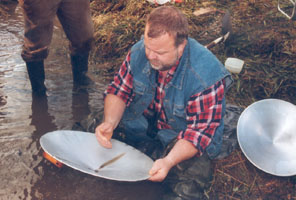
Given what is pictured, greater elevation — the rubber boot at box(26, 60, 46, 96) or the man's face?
the man's face

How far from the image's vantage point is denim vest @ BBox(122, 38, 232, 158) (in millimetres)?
2305

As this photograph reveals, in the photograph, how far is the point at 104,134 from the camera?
2.39m

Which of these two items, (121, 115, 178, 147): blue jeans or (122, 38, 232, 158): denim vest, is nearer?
(122, 38, 232, 158): denim vest

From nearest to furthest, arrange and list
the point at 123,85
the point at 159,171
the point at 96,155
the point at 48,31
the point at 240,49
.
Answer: the point at 159,171
the point at 96,155
the point at 123,85
the point at 48,31
the point at 240,49

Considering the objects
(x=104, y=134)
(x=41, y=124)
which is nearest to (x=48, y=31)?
(x=41, y=124)

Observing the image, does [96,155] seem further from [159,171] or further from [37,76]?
[37,76]

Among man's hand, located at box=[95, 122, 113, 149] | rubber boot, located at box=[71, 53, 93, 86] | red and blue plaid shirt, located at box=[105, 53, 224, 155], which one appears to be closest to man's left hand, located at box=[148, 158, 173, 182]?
red and blue plaid shirt, located at box=[105, 53, 224, 155]

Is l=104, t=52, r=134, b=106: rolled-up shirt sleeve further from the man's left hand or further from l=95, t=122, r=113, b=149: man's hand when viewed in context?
the man's left hand

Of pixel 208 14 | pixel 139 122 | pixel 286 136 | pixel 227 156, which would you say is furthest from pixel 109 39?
pixel 286 136

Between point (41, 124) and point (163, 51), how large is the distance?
1555 millimetres

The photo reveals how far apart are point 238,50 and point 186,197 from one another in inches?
90.8

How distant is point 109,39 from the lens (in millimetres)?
4332

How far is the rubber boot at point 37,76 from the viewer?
314 cm

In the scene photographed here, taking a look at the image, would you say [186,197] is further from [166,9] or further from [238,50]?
[238,50]
